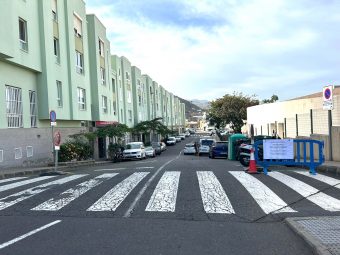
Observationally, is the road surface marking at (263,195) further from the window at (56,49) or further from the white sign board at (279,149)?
the window at (56,49)

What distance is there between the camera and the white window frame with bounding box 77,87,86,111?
32459 mm

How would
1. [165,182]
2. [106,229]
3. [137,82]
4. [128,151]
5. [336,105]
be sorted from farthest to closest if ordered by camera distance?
[137,82], [128,151], [336,105], [165,182], [106,229]

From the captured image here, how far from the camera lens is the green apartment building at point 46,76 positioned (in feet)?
68.7

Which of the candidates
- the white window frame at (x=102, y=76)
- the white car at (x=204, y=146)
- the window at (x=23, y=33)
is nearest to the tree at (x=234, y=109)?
the white car at (x=204, y=146)

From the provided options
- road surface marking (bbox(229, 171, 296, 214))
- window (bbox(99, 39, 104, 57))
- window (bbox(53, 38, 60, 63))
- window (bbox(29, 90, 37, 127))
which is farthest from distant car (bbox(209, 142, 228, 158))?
road surface marking (bbox(229, 171, 296, 214))

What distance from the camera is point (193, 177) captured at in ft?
40.9

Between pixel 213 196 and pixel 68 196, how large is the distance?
3.57 m

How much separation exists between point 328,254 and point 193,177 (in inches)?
292

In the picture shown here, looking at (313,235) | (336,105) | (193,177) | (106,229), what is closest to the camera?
(313,235)

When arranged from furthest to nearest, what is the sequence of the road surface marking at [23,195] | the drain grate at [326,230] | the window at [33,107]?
the window at [33,107] → the road surface marking at [23,195] → the drain grate at [326,230]

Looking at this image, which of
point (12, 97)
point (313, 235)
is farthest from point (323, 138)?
point (12, 97)

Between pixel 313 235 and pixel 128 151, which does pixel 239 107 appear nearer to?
pixel 128 151

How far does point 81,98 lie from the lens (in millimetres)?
33094

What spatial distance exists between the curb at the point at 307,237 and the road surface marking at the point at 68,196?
482 cm
